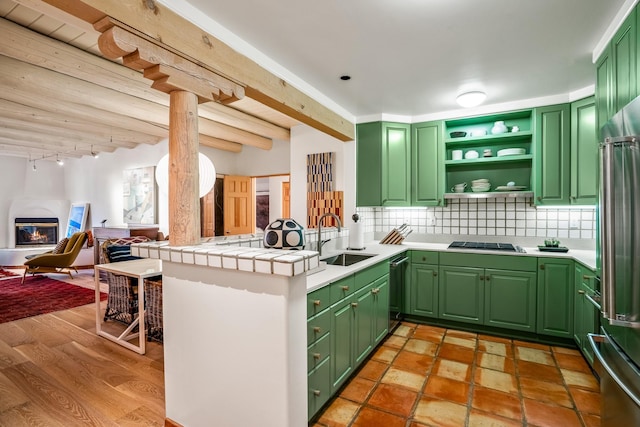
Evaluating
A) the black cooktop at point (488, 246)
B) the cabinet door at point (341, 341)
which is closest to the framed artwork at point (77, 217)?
the cabinet door at point (341, 341)

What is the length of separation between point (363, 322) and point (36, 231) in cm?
934

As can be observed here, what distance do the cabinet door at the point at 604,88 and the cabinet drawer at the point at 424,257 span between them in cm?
182

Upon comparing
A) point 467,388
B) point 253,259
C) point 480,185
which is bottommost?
point 467,388

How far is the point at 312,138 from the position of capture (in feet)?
14.5

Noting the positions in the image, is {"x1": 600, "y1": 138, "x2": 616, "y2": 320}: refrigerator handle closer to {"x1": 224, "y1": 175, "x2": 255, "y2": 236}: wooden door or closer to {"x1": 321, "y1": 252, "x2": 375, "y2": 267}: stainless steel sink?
{"x1": 321, "y1": 252, "x2": 375, "y2": 267}: stainless steel sink

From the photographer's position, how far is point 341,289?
2217mm

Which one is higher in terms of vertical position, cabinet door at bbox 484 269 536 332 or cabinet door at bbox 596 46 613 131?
cabinet door at bbox 596 46 613 131

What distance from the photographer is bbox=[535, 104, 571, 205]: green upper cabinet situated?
10.7ft

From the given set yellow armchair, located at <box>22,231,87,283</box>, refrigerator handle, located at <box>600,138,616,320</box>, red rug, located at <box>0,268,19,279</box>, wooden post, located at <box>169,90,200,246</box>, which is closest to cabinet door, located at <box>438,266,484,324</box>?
refrigerator handle, located at <box>600,138,616,320</box>

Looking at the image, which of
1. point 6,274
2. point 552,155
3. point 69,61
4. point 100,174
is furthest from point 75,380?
point 100,174

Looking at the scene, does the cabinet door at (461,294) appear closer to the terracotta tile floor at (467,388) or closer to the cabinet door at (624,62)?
the terracotta tile floor at (467,388)

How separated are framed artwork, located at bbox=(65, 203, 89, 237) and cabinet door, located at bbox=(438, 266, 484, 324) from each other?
819cm

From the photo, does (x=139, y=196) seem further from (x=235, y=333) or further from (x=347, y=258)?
(x=235, y=333)

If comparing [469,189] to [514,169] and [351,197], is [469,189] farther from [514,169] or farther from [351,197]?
[351,197]
